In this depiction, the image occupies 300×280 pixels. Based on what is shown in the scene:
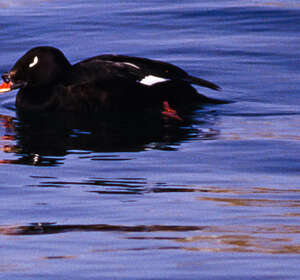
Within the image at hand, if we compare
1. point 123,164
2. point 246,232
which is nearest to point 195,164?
point 123,164

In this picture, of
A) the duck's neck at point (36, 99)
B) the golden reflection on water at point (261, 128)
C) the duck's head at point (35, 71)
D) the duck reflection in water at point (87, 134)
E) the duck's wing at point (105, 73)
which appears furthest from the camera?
the duck's head at point (35, 71)

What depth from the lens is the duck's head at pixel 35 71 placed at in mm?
9414

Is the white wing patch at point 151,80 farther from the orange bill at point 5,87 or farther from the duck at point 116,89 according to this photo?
the orange bill at point 5,87

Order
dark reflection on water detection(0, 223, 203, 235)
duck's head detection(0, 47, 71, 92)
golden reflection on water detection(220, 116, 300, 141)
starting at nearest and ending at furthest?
1. dark reflection on water detection(0, 223, 203, 235)
2. golden reflection on water detection(220, 116, 300, 141)
3. duck's head detection(0, 47, 71, 92)

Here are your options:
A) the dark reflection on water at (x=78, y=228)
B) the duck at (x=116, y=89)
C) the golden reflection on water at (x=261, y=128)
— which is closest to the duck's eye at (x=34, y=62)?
the duck at (x=116, y=89)

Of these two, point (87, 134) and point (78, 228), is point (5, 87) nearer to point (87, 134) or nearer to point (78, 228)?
point (87, 134)

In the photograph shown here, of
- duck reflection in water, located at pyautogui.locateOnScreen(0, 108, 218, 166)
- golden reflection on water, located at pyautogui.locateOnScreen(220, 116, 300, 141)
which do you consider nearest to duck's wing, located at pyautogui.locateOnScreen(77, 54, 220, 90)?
duck reflection in water, located at pyautogui.locateOnScreen(0, 108, 218, 166)

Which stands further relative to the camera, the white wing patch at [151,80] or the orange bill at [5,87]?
the orange bill at [5,87]

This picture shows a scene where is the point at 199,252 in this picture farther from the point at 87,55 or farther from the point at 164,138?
the point at 87,55

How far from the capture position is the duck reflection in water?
7.27m

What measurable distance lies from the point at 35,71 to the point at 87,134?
160 cm

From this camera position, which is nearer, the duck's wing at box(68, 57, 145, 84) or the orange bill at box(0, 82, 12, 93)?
the duck's wing at box(68, 57, 145, 84)

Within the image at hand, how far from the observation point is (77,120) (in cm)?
877

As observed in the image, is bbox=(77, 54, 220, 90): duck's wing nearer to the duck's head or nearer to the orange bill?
the duck's head
